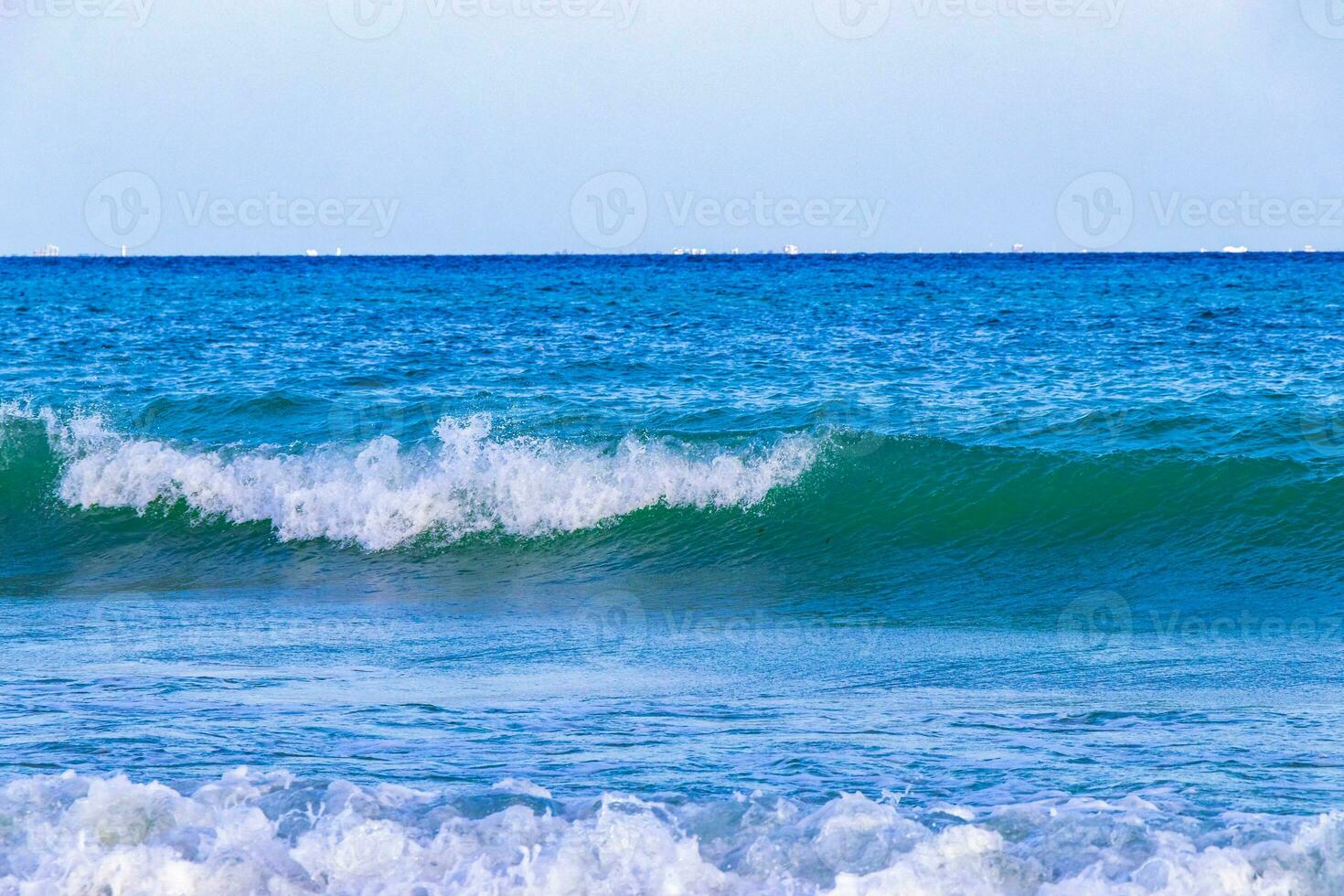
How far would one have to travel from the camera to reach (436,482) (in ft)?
40.6

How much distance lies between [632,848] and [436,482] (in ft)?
27.1

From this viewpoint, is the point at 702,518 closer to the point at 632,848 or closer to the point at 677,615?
the point at 677,615

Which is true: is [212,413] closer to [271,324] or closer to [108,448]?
[108,448]

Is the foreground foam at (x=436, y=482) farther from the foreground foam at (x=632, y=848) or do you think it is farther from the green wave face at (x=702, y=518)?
the foreground foam at (x=632, y=848)

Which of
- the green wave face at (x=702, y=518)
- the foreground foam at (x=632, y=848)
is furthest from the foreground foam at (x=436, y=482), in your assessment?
the foreground foam at (x=632, y=848)

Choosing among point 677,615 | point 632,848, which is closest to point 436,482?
point 677,615

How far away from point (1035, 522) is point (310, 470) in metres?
6.69

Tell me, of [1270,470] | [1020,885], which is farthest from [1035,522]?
[1020,885]

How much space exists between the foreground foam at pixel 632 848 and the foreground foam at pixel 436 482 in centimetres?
700

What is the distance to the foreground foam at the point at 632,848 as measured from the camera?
4246 millimetres

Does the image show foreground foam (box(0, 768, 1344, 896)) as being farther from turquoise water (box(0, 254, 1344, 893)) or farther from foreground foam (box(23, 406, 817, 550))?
foreground foam (box(23, 406, 817, 550))

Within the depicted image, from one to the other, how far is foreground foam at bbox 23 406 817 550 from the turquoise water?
5 cm

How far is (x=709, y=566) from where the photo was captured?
10.8 metres

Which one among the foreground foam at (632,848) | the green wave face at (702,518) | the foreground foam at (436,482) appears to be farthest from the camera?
the foreground foam at (436,482)
